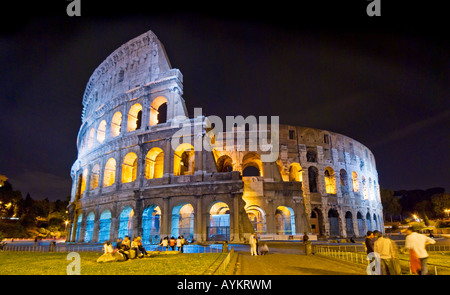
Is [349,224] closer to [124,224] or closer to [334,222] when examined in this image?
[334,222]

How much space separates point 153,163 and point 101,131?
28.7ft

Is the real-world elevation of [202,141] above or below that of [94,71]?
below

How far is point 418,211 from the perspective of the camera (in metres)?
63.1

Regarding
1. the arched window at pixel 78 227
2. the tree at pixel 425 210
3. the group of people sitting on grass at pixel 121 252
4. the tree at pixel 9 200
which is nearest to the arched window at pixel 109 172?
the arched window at pixel 78 227

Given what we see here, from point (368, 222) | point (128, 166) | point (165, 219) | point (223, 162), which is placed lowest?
point (368, 222)

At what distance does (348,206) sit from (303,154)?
846cm

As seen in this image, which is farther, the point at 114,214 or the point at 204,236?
the point at 114,214

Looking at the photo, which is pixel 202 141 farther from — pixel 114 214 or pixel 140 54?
pixel 140 54

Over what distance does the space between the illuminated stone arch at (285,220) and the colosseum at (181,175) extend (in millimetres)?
122

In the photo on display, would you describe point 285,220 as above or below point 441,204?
below

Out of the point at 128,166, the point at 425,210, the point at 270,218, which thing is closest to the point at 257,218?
the point at 270,218

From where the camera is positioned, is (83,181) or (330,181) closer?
(83,181)

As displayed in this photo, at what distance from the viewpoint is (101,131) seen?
31.6 meters

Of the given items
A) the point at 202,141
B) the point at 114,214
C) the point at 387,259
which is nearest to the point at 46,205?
the point at 114,214
